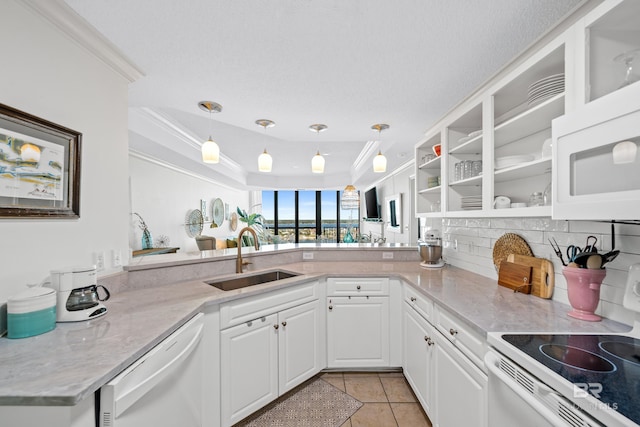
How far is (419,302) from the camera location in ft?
6.28

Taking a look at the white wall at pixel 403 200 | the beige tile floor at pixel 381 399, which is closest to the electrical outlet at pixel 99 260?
the beige tile floor at pixel 381 399

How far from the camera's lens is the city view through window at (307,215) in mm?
9344

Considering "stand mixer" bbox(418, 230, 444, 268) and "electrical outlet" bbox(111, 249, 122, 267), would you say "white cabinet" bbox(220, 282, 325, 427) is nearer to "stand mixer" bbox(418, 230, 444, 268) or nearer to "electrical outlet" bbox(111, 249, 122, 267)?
"electrical outlet" bbox(111, 249, 122, 267)

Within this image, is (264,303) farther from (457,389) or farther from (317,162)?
(317,162)

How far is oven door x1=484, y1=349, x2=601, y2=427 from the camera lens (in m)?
0.76

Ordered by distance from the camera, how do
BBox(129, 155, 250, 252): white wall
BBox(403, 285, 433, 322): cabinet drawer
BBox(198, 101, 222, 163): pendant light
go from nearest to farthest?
BBox(403, 285, 433, 322): cabinet drawer → BBox(198, 101, 222, 163): pendant light → BBox(129, 155, 250, 252): white wall

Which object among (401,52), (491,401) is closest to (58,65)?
(401,52)

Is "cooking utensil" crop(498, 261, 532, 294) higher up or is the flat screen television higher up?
the flat screen television

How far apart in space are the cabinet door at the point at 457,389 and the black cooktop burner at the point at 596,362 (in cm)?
32

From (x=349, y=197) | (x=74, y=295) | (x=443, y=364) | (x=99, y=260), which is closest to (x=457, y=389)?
(x=443, y=364)

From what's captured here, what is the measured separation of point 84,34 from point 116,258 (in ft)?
4.03

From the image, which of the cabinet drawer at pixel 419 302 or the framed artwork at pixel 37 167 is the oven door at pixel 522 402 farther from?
the framed artwork at pixel 37 167

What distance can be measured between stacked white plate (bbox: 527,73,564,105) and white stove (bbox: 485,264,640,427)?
0.85 meters

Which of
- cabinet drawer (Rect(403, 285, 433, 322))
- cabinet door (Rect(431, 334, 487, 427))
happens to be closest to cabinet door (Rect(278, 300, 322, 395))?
cabinet drawer (Rect(403, 285, 433, 322))
